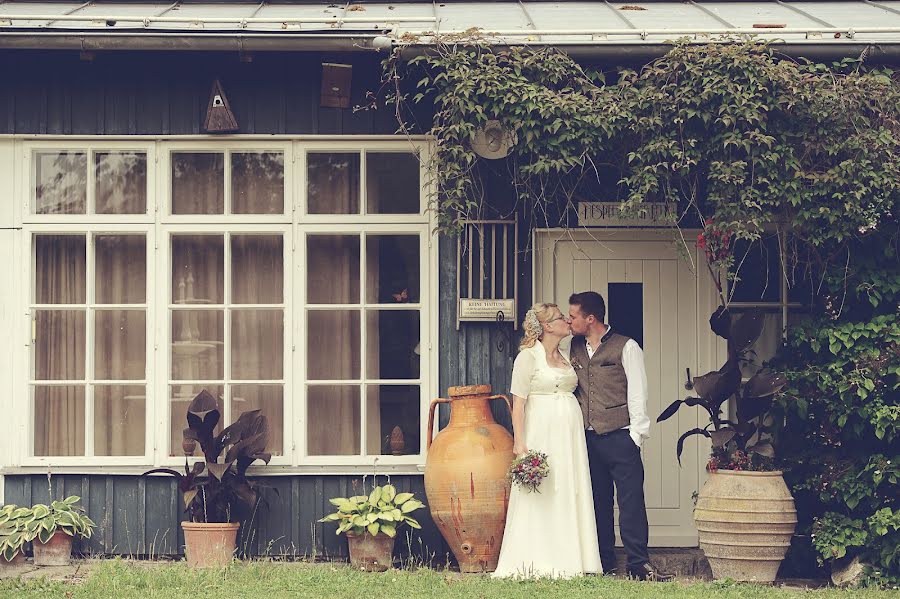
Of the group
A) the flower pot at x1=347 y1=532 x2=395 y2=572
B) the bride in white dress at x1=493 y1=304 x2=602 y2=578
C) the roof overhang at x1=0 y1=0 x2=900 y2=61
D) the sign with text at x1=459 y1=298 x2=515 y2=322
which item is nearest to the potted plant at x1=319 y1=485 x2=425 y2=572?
the flower pot at x1=347 y1=532 x2=395 y2=572

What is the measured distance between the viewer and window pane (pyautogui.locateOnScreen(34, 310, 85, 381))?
9180 mm

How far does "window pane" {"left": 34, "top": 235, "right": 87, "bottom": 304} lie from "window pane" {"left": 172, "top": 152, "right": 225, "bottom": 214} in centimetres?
74

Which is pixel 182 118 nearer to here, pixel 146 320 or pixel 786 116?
pixel 146 320

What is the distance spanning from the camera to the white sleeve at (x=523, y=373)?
8.35 meters

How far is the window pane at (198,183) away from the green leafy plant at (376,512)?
218cm

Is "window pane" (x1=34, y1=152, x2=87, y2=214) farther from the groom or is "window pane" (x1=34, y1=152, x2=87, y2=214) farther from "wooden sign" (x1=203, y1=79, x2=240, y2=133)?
the groom

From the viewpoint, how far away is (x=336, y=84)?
894 centimetres

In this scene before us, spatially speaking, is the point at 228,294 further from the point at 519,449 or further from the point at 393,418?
the point at 519,449

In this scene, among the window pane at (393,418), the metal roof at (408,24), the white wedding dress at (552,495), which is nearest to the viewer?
the white wedding dress at (552,495)

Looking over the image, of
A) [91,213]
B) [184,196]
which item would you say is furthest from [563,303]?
[91,213]

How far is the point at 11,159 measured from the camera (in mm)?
9117

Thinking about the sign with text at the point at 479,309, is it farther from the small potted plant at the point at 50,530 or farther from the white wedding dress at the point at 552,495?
the small potted plant at the point at 50,530

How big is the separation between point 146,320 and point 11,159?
1.41 m

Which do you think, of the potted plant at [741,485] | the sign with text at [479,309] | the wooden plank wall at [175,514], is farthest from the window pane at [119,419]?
the potted plant at [741,485]
